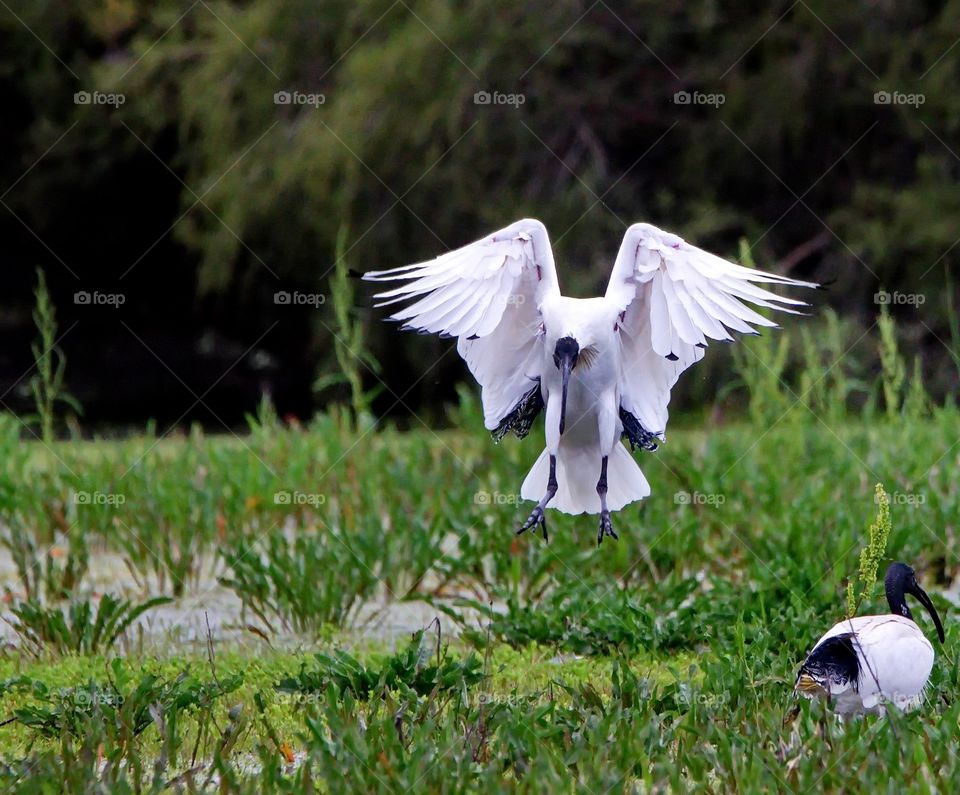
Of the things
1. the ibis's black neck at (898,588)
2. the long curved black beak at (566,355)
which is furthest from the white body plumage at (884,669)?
the long curved black beak at (566,355)

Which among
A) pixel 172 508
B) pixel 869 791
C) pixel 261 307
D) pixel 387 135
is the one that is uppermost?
pixel 387 135

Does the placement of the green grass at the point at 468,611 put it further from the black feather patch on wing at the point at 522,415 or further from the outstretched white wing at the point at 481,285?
the outstretched white wing at the point at 481,285

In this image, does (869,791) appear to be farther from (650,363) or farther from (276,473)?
(276,473)

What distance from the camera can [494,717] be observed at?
4.06 meters

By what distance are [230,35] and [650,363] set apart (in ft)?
41.2

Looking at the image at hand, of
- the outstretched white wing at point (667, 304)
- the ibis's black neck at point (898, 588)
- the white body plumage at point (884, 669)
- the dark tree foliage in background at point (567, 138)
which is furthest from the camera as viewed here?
the dark tree foliage in background at point (567, 138)

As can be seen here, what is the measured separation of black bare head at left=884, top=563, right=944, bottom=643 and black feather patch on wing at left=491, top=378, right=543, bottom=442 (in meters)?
1.27

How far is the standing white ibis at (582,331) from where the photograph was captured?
4.44m

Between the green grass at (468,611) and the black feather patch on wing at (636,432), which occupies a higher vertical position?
the black feather patch on wing at (636,432)

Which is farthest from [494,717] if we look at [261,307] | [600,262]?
[261,307]

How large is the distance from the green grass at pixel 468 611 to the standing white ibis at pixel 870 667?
92 mm

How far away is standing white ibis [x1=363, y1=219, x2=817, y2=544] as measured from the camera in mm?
4441

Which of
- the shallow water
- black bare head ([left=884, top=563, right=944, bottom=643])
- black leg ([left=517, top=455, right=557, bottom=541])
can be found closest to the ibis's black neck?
black bare head ([left=884, top=563, right=944, bottom=643])

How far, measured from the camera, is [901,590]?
4.73m
